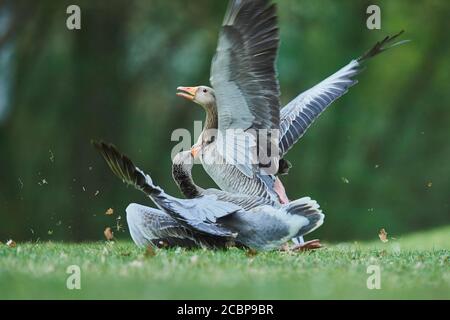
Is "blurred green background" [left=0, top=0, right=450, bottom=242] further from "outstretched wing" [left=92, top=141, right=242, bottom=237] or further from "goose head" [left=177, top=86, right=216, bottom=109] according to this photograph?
"outstretched wing" [left=92, top=141, right=242, bottom=237]

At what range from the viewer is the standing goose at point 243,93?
6.61 m

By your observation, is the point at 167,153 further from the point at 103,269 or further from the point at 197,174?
the point at 103,269

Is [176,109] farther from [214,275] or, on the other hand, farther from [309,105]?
[214,275]

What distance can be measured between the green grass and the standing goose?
983 mm

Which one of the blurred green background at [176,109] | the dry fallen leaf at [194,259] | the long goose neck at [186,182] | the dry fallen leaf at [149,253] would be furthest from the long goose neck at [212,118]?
the blurred green background at [176,109]

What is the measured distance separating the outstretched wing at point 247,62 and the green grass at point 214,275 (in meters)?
1.27

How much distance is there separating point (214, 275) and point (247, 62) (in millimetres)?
1972

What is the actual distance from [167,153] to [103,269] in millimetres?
11437

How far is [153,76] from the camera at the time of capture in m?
16.9

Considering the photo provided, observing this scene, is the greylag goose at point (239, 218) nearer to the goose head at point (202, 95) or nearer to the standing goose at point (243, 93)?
the standing goose at point (243, 93)

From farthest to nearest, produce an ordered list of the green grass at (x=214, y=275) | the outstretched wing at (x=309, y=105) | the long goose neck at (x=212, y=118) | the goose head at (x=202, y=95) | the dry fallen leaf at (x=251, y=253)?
the outstretched wing at (x=309, y=105), the goose head at (x=202, y=95), the long goose neck at (x=212, y=118), the dry fallen leaf at (x=251, y=253), the green grass at (x=214, y=275)

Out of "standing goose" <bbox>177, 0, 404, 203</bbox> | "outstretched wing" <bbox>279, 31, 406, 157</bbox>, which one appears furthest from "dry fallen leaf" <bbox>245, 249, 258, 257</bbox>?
"outstretched wing" <bbox>279, 31, 406, 157</bbox>

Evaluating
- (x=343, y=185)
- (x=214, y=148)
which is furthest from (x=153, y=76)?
(x=214, y=148)

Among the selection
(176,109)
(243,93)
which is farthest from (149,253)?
(176,109)
